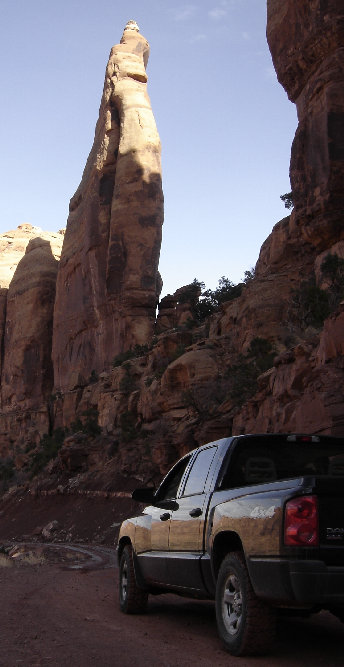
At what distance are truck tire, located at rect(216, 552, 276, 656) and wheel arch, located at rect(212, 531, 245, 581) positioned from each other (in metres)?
0.13

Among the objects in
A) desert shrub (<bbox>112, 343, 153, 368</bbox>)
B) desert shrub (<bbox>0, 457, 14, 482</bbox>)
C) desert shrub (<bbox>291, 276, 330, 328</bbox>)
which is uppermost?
desert shrub (<bbox>112, 343, 153, 368</bbox>)

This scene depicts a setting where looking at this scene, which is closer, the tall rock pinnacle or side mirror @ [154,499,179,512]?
side mirror @ [154,499,179,512]

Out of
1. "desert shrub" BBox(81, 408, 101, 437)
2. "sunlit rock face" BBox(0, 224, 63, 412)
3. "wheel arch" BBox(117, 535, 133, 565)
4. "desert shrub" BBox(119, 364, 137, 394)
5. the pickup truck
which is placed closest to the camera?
the pickup truck

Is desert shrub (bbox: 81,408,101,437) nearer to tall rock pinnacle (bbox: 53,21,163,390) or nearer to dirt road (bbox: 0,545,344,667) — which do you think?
tall rock pinnacle (bbox: 53,21,163,390)

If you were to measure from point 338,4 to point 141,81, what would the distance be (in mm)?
30138

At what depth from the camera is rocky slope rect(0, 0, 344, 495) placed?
76.1ft

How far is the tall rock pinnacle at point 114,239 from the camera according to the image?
4728 cm

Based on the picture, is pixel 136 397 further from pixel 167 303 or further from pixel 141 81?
pixel 141 81

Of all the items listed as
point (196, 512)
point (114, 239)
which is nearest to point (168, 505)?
point (196, 512)

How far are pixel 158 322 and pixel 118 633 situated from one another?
41.8m

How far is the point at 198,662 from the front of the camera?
5082 millimetres

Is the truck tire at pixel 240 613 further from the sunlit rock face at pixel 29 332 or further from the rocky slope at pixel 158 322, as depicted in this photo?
the sunlit rock face at pixel 29 332

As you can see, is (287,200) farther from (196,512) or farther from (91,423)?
(196,512)

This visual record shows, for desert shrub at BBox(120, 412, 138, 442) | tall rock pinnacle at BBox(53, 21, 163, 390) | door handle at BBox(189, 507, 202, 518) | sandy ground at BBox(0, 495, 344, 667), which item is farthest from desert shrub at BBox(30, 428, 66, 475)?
door handle at BBox(189, 507, 202, 518)
